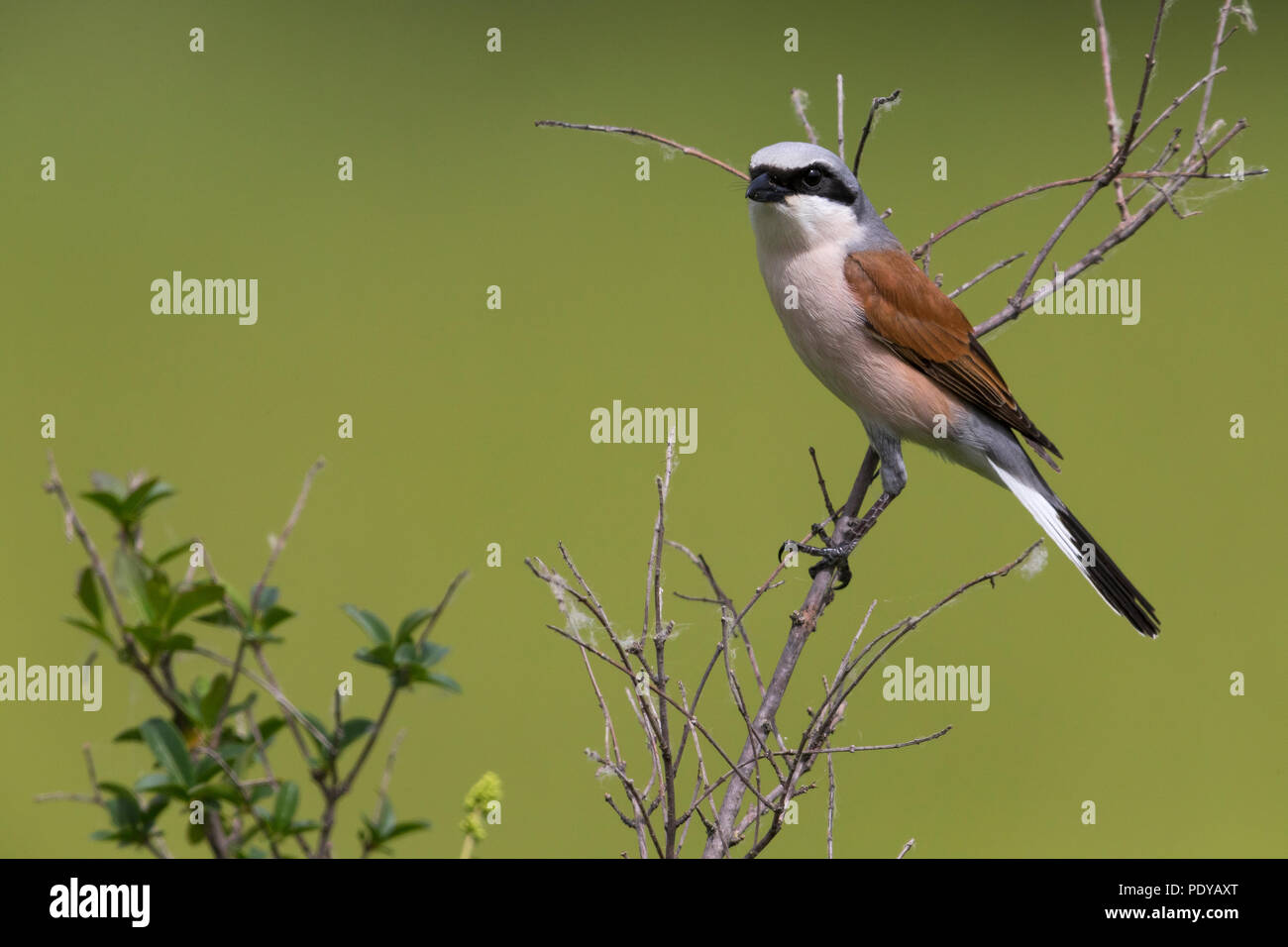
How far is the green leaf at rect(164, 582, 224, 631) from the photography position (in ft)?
2.40

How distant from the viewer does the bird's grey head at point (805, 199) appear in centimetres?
148

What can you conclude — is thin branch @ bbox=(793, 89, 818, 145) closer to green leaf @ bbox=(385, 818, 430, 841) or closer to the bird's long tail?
the bird's long tail

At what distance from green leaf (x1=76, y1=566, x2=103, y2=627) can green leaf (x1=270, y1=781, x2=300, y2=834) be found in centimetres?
17

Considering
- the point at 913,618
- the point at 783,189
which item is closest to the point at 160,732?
the point at 913,618

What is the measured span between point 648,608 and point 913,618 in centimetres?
24

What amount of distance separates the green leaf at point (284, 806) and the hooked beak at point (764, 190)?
91 cm

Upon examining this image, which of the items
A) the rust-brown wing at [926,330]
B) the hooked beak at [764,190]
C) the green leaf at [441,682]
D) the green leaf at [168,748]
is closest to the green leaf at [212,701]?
the green leaf at [168,748]

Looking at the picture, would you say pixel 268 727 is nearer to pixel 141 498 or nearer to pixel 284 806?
pixel 284 806

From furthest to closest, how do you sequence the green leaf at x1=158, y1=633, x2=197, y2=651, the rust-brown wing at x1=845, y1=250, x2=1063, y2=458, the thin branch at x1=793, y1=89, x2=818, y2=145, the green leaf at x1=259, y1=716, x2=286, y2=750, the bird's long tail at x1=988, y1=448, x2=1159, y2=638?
1. the rust-brown wing at x1=845, y1=250, x2=1063, y2=458
2. the bird's long tail at x1=988, y1=448, x2=1159, y2=638
3. the thin branch at x1=793, y1=89, x2=818, y2=145
4. the green leaf at x1=259, y1=716, x2=286, y2=750
5. the green leaf at x1=158, y1=633, x2=197, y2=651

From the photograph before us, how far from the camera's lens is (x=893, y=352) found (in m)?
1.73

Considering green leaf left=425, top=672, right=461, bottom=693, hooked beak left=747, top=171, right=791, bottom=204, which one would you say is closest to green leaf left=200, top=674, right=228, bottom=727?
green leaf left=425, top=672, right=461, bottom=693

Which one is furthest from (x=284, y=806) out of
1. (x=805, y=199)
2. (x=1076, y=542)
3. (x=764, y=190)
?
(x=1076, y=542)

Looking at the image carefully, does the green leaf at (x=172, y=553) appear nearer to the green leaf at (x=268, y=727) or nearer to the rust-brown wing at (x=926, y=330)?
the green leaf at (x=268, y=727)

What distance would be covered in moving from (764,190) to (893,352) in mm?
394
